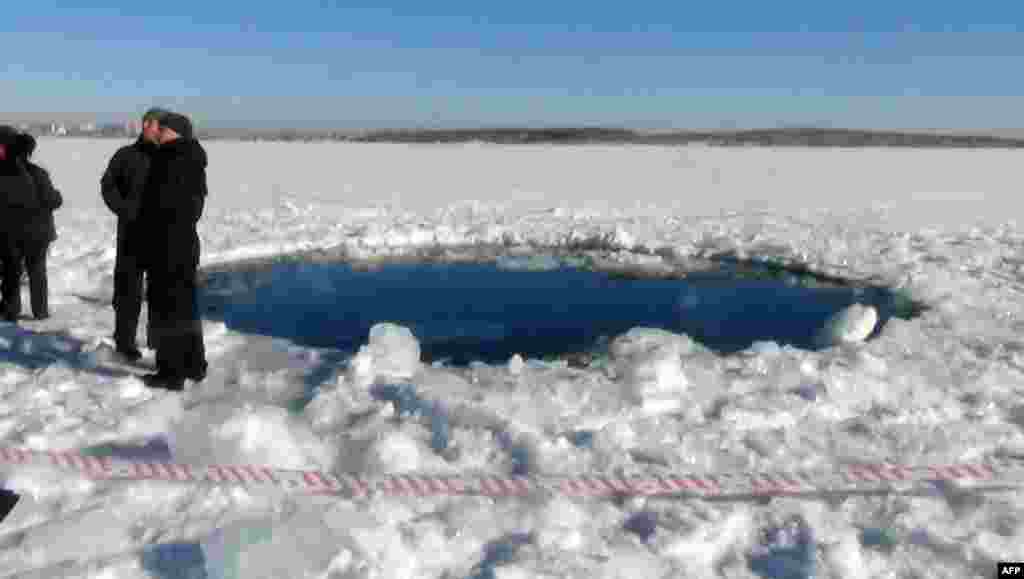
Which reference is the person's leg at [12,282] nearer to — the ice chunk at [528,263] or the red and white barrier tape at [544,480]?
the red and white barrier tape at [544,480]

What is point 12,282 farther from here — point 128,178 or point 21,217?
point 128,178

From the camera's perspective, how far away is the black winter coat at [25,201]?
5.16 meters

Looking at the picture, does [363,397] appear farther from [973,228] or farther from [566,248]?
[973,228]

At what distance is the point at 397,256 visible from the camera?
958 cm

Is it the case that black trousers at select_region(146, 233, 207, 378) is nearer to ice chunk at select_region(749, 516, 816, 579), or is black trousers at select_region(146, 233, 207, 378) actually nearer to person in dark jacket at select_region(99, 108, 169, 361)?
person in dark jacket at select_region(99, 108, 169, 361)

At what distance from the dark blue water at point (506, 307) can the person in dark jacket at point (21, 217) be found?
1.29m

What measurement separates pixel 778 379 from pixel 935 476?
1.27 metres

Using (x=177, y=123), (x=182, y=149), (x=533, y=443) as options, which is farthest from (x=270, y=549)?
(x=177, y=123)

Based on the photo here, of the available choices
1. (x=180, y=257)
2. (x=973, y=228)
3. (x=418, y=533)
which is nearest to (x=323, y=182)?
(x=973, y=228)

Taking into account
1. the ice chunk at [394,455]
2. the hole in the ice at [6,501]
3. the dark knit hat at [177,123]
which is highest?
the dark knit hat at [177,123]

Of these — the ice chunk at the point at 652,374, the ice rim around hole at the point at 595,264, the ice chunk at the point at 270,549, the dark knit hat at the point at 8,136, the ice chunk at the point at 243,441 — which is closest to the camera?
the ice chunk at the point at 270,549

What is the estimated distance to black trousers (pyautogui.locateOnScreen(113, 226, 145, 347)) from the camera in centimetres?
435

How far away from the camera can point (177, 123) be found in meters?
3.93

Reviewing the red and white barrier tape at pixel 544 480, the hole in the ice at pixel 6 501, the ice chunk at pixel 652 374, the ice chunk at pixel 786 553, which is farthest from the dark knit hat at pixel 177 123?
the ice chunk at pixel 786 553
